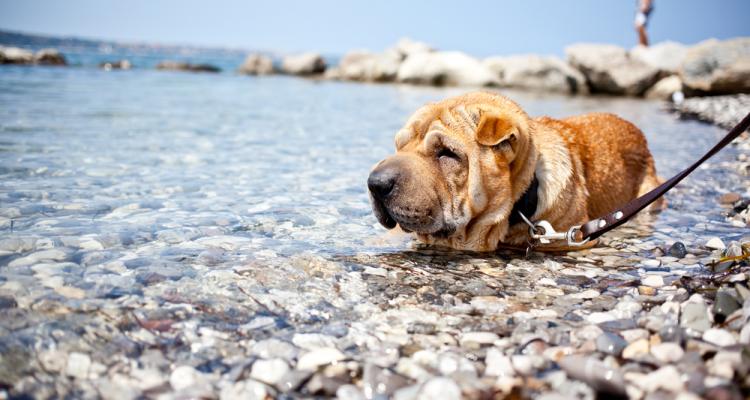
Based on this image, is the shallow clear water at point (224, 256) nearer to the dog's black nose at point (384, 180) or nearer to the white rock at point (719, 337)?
the dog's black nose at point (384, 180)

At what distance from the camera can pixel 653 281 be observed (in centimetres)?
389

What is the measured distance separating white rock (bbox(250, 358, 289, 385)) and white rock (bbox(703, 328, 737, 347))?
2103 millimetres

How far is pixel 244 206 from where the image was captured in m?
5.81

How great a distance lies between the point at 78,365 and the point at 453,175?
→ 112 inches

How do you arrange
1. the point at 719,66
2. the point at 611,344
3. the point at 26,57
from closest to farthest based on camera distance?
1. the point at 611,344
2. the point at 719,66
3. the point at 26,57

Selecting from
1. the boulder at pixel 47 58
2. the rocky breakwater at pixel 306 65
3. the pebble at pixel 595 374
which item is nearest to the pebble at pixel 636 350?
the pebble at pixel 595 374

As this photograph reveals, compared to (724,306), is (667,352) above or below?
below

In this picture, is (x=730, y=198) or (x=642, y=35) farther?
(x=642, y=35)

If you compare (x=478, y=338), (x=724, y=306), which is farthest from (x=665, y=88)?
(x=478, y=338)

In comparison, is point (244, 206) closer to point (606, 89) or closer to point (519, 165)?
point (519, 165)

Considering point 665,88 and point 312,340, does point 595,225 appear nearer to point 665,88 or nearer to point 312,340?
point 312,340

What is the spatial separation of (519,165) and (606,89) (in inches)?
1023

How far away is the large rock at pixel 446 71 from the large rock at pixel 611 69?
14.6ft

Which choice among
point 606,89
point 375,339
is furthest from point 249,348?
point 606,89
